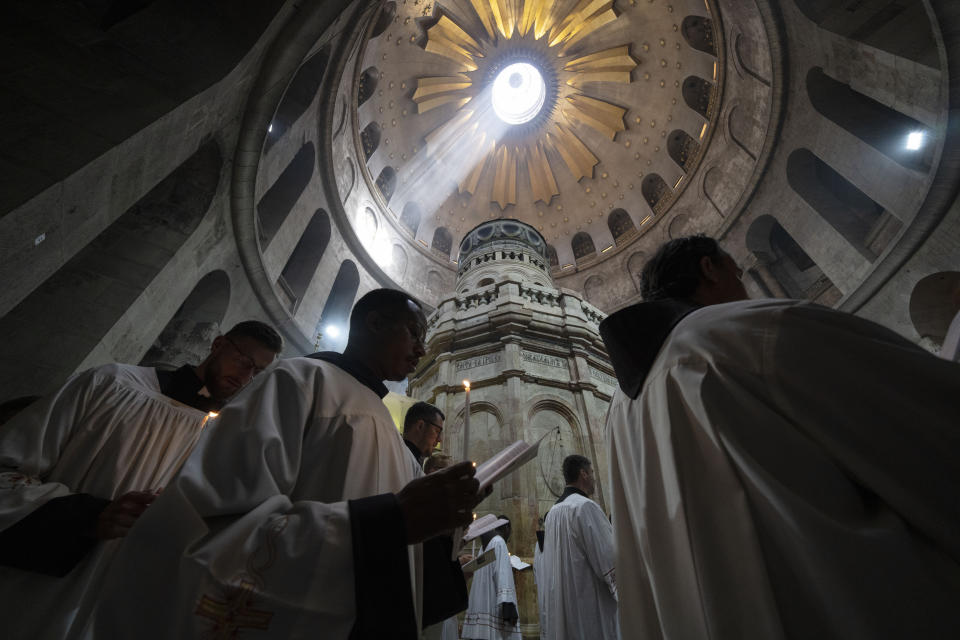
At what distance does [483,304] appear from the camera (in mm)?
10078

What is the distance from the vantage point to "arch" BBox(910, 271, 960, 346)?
7.90 meters

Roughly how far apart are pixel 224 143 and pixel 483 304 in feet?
20.5

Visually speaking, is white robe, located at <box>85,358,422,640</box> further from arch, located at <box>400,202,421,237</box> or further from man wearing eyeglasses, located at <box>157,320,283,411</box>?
arch, located at <box>400,202,421,237</box>

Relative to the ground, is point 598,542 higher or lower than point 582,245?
lower

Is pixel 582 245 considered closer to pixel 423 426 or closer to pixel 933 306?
pixel 933 306

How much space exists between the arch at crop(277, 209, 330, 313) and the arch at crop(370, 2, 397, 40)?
6620 mm

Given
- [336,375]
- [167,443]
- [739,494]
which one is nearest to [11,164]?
[167,443]

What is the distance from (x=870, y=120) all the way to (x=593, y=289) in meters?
11.7

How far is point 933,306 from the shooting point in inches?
321

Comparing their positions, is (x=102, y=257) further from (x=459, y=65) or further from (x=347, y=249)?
(x=459, y=65)

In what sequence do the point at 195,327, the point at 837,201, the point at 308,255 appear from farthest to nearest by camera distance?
the point at 308,255 → the point at 837,201 → the point at 195,327

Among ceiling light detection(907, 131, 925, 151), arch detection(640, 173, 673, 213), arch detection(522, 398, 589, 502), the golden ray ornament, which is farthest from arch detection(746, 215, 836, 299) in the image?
arch detection(522, 398, 589, 502)

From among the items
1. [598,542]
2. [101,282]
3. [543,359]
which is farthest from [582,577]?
[101,282]

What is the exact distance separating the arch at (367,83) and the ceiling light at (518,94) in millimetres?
8733
